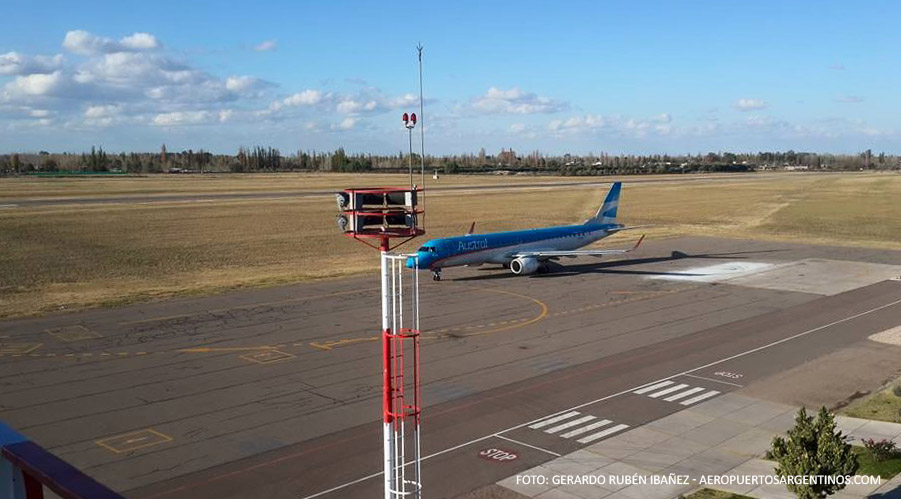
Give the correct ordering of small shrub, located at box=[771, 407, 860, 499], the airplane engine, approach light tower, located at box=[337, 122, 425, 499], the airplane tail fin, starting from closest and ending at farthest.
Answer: approach light tower, located at box=[337, 122, 425, 499] → small shrub, located at box=[771, 407, 860, 499] → the airplane engine → the airplane tail fin

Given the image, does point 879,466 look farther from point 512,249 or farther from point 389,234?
point 512,249

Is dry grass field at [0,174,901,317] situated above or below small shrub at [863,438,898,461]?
above

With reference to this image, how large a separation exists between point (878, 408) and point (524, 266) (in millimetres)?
31996

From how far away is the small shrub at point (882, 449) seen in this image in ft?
73.0

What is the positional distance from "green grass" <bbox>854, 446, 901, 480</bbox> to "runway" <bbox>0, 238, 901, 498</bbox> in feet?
23.8

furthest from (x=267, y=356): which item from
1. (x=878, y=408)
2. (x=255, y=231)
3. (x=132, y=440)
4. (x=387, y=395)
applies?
(x=255, y=231)

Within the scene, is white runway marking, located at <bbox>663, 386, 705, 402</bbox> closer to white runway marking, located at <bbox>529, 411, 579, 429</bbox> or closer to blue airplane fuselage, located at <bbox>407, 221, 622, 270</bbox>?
white runway marking, located at <bbox>529, 411, 579, 429</bbox>

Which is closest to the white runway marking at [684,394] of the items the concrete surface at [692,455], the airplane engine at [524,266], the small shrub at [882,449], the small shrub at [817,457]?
the concrete surface at [692,455]

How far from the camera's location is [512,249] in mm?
58625

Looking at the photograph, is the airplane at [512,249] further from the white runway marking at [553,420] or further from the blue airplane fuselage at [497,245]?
the white runway marking at [553,420]

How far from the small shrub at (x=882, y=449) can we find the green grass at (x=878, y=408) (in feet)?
13.9

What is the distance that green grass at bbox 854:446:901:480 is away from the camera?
2134cm

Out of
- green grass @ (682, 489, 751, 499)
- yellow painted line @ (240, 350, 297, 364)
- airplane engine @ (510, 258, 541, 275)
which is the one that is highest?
airplane engine @ (510, 258, 541, 275)

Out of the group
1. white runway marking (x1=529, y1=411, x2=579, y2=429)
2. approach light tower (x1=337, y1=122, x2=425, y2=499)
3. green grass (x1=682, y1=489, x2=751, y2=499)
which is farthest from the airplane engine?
approach light tower (x1=337, y1=122, x2=425, y2=499)
